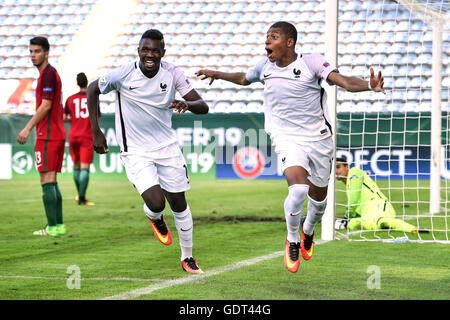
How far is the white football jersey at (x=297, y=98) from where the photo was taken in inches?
220

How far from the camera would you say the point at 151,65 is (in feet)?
17.8

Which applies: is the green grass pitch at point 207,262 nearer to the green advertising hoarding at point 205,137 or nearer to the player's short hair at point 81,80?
the player's short hair at point 81,80

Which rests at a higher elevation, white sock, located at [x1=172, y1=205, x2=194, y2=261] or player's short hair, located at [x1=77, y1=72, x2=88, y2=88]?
player's short hair, located at [x1=77, y1=72, x2=88, y2=88]

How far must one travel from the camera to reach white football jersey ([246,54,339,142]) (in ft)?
18.3

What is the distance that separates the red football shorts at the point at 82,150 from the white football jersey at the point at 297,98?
6.69 meters

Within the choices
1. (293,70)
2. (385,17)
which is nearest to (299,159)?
(293,70)

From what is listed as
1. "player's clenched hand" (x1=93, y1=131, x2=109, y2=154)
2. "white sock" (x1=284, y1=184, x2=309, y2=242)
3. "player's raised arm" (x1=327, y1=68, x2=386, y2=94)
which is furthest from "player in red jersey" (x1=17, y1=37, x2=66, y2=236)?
"player's raised arm" (x1=327, y1=68, x2=386, y2=94)

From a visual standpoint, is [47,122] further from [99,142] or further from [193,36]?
[193,36]

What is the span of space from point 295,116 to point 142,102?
120cm

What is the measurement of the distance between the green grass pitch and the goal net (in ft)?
3.61

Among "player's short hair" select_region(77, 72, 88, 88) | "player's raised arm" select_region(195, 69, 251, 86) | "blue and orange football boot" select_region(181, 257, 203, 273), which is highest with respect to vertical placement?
"player's short hair" select_region(77, 72, 88, 88)

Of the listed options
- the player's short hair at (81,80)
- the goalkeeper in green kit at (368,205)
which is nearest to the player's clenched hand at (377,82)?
the goalkeeper in green kit at (368,205)

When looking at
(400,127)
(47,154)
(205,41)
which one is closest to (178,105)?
(47,154)

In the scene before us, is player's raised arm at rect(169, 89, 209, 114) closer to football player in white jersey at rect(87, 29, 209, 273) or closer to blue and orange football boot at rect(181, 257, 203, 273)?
football player in white jersey at rect(87, 29, 209, 273)
